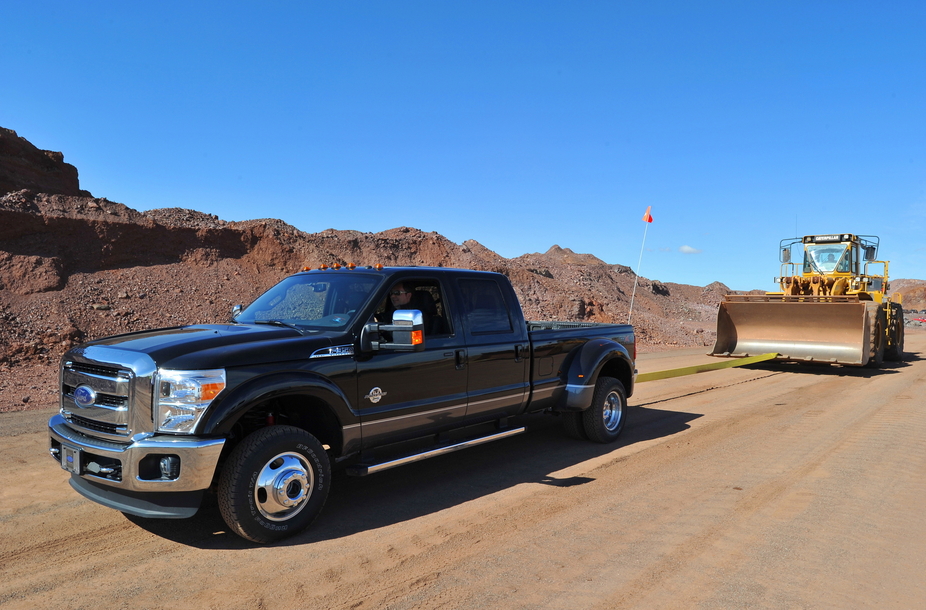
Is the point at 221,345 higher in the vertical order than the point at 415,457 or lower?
higher

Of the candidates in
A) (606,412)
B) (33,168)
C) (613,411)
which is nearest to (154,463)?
(606,412)

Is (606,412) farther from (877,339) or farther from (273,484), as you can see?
(877,339)

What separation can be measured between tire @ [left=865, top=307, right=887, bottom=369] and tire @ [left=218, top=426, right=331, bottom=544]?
14.3 metres

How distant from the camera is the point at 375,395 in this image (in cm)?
469

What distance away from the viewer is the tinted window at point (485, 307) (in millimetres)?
5656

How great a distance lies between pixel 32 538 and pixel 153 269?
765 inches

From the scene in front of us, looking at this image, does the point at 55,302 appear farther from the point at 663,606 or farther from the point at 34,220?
the point at 663,606

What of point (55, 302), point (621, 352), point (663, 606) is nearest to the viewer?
point (663, 606)

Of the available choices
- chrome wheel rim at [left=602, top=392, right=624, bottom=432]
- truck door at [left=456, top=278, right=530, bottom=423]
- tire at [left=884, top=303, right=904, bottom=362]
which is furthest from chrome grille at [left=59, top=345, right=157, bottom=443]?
tire at [left=884, top=303, right=904, bottom=362]

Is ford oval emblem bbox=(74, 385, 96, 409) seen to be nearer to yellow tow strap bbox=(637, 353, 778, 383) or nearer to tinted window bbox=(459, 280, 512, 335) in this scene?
tinted window bbox=(459, 280, 512, 335)

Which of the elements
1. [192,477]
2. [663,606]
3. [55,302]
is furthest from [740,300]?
[55,302]

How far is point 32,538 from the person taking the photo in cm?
416

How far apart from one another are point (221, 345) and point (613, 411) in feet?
15.4

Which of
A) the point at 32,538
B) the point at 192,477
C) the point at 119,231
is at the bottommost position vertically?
the point at 32,538
